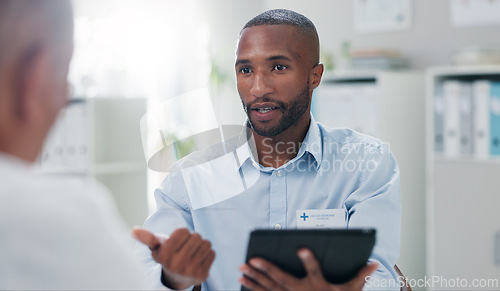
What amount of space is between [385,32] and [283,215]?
1913 millimetres

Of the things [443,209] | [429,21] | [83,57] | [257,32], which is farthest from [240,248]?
[83,57]

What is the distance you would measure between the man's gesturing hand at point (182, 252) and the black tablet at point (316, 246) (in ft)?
0.35

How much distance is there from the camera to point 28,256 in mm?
427

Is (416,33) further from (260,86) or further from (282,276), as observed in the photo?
(282,276)

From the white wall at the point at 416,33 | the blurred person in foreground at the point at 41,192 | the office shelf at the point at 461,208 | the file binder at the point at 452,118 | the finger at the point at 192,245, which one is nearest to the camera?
the blurred person in foreground at the point at 41,192

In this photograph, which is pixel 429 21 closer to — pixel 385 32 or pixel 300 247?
pixel 385 32

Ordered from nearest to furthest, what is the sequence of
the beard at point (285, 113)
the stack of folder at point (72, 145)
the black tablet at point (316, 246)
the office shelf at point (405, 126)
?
the black tablet at point (316, 246) → the beard at point (285, 113) → the office shelf at point (405, 126) → the stack of folder at point (72, 145)

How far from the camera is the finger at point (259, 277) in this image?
79 centimetres

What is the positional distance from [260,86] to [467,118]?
149 centimetres

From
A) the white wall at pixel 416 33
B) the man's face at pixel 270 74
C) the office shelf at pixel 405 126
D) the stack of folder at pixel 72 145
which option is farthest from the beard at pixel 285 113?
the stack of folder at pixel 72 145

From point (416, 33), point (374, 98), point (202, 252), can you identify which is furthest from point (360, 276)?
point (416, 33)

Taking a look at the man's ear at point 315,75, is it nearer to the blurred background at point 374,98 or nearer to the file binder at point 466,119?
the blurred background at point 374,98

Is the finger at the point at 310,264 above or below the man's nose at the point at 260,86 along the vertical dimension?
below

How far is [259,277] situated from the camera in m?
0.80
